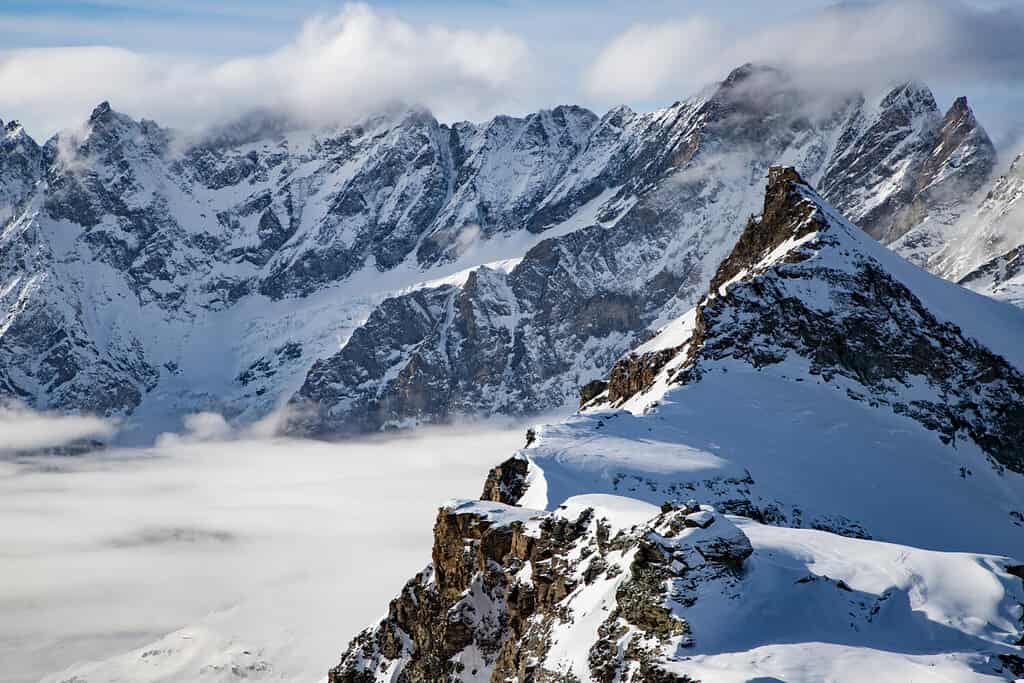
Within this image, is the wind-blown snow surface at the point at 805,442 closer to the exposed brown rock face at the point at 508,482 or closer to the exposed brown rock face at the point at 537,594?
the exposed brown rock face at the point at 508,482

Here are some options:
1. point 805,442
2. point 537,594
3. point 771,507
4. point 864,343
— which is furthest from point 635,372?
point 537,594

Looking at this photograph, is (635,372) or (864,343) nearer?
(864,343)

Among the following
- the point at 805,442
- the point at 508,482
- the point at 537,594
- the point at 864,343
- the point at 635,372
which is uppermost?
the point at 864,343

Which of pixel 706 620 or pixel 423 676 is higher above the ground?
pixel 706 620

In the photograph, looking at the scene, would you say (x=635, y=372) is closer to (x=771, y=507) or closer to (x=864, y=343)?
(x=864, y=343)

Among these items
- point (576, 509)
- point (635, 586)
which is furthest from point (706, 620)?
point (576, 509)

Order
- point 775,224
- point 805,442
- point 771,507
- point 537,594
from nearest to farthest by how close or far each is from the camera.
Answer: point 537,594 < point 771,507 < point 805,442 < point 775,224

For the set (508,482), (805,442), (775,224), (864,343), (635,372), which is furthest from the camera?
(775,224)

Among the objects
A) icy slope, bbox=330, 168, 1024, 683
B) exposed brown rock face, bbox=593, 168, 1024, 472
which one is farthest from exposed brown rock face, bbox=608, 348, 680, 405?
exposed brown rock face, bbox=593, 168, 1024, 472

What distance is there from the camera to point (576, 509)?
327 ft

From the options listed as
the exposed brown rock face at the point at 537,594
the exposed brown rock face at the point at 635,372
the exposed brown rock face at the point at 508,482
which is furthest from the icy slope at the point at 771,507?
the exposed brown rock face at the point at 635,372

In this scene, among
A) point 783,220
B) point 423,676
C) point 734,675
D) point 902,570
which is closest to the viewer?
point 734,675

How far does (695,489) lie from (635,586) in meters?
43.1

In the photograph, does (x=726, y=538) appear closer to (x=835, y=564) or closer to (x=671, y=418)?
(x=835, y=564)
